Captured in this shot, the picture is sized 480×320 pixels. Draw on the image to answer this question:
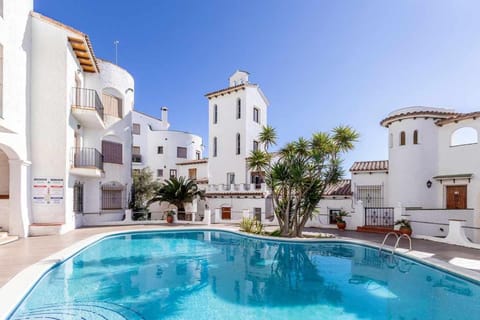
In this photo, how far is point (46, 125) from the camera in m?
15.6

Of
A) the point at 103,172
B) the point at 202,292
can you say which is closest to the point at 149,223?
the point at 103,172

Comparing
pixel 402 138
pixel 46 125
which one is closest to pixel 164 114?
pixel 46 125

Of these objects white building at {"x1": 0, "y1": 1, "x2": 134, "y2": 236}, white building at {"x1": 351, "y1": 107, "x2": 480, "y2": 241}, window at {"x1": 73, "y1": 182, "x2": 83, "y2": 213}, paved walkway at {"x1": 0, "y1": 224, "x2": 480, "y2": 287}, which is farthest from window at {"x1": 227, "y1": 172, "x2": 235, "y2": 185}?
paved walkway at {"x1": 0, "y1": 224, "x2": 480, "y2": 287}

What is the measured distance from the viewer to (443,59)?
1373 cm

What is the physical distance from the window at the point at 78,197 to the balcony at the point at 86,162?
42.8 inches

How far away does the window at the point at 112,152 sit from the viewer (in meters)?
21.5

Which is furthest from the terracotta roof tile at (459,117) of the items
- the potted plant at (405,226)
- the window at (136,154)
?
the window at (136,154)

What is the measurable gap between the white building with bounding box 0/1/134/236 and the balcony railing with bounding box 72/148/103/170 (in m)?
Result: 0.06

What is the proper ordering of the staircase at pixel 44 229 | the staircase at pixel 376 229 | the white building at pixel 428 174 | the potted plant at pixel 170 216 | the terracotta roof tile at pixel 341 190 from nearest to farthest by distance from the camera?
the staircase at pixel 44 229, the white building at pixel 428 174, the staircase at pixel 376 229, the terracotta roof tile at pixel 341 190, the potted plant at pixel 170 216

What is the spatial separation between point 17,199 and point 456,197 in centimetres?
2367

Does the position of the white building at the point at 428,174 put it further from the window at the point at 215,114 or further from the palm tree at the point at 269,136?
the window at the point at 215,114

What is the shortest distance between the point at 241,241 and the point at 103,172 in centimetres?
1193

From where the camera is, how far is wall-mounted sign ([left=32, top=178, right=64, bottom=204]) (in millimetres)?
15516

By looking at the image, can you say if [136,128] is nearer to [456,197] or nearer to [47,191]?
[47,191]
